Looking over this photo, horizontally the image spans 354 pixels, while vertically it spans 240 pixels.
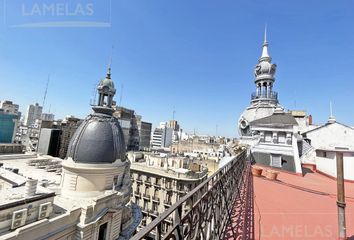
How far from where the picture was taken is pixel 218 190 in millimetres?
3434

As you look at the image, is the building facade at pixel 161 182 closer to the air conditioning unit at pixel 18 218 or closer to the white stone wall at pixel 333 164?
the white stone wall at pixel 333 164

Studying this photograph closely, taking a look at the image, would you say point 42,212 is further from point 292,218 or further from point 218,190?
point 292,218

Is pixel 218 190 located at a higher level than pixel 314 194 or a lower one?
higher

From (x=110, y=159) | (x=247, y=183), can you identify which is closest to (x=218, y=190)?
(x=247, y=183)

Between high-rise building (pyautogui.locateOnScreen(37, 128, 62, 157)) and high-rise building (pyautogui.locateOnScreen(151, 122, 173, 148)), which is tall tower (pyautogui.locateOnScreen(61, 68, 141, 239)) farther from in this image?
high-rise building (pyautogui.locateOnScreen(151, 122, 173, 148))

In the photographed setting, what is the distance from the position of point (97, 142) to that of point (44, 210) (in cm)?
533

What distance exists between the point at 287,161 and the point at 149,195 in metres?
21.8

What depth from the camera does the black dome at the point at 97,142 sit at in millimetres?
12820

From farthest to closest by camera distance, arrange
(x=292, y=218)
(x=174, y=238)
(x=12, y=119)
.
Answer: (x=12, y=119) < (x=292, y=218) < (x=174, y=238)

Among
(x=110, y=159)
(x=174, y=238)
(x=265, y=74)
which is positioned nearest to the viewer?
(x=174, y=238)

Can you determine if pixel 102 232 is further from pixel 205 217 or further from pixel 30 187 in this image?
pixel 205 217

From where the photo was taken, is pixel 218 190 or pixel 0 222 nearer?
pixel 218 190

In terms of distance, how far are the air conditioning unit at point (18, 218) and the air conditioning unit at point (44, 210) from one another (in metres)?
0.60

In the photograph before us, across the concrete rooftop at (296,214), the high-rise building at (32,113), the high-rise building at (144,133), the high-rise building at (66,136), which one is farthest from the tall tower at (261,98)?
the high-rise building at (32,113)
